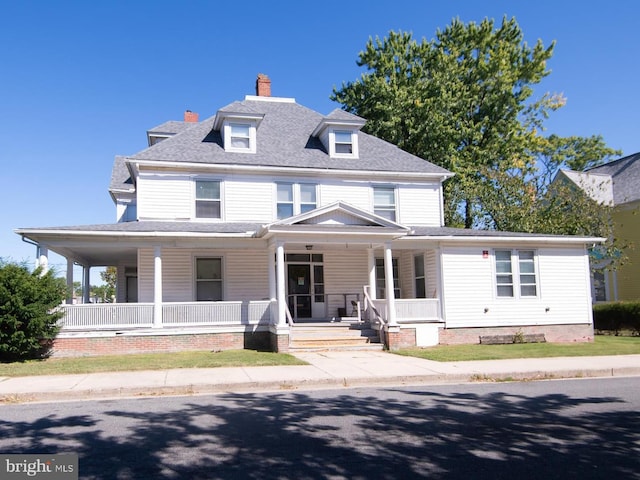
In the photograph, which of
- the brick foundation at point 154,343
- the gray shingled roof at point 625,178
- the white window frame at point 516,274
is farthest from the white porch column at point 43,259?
the gray shingled roof at point 625,178

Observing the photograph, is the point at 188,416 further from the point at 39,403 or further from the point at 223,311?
the point at 223,311

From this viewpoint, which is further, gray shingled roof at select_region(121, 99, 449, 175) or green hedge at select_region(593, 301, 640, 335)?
green hedge at select_region(593, 301, 640, 335)

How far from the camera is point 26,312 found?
14.7m

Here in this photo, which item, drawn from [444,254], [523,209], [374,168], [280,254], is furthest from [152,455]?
[523,209]

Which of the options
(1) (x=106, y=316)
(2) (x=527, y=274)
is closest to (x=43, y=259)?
(1) (x=106, y=316)

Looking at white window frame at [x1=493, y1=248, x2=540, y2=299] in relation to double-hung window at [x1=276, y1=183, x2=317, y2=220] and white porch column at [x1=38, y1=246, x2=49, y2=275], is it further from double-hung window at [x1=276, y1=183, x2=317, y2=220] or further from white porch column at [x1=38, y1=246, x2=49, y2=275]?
white porch column at [x1=38, y1=246, x2=49, y2=275]

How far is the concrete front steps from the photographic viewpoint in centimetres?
1667

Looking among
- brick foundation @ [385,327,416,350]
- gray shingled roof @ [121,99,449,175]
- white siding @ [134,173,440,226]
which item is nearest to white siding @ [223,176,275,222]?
white siding @ [134,173,440,226]

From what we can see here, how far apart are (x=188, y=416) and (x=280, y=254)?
9101 millimetres

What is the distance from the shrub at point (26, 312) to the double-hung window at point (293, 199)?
814cm

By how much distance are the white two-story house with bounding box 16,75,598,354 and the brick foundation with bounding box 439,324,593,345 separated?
0.04m

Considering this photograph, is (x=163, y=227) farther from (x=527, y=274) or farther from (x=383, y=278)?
(x=527, y=274)

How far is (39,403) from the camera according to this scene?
923 centimetres

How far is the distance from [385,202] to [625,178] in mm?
19151
